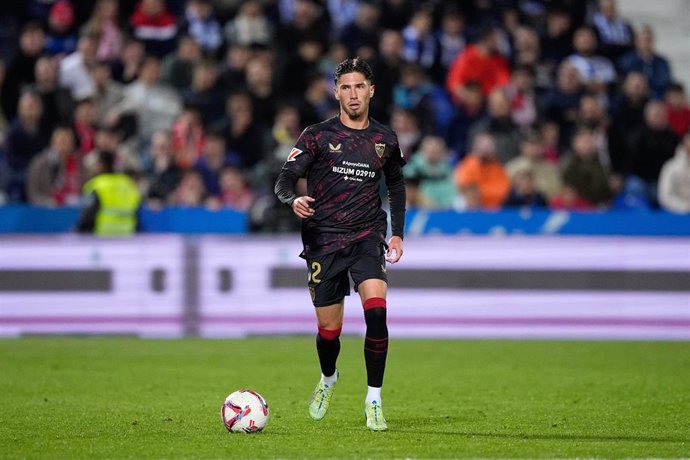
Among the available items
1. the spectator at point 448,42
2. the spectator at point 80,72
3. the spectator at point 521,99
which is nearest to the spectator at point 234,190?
the spectator at point 80,72

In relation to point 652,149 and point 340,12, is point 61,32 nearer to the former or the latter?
point 340,12

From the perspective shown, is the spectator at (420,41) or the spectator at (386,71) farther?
the spectator at (420,41)

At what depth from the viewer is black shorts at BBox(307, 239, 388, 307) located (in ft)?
28.1

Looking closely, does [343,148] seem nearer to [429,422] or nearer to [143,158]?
[429,422]

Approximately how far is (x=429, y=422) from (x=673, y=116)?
12.4 metres

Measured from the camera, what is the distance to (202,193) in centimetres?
1711

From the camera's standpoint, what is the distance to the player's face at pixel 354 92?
27.9ft

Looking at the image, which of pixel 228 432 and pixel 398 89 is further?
pixel 398 89

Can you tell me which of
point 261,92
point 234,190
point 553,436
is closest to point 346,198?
point 553,436

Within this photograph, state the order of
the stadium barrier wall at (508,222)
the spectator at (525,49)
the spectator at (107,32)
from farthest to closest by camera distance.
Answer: the spectator at (525,49), the spectator at (107,32), the stadium barrier wall at (508,222)

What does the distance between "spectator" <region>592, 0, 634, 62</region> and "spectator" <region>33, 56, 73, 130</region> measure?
327 inches

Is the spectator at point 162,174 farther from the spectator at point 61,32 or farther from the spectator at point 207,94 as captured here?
the spectator at point 61,32

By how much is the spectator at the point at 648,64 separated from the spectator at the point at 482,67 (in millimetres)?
2306

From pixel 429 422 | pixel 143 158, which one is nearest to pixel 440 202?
pixel 143 158
